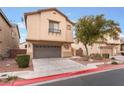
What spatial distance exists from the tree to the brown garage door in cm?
410

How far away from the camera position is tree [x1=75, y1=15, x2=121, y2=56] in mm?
21422

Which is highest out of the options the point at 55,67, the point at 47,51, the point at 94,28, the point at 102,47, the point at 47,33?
the point at 94,28

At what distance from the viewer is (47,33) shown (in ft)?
71.4

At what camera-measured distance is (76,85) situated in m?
10.1

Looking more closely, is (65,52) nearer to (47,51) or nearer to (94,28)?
(47,51)

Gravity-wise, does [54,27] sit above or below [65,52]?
above

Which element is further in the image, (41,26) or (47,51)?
(47,51)

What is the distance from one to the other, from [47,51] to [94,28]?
7294mm

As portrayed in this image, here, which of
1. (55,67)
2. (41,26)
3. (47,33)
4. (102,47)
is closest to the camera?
(55,67)

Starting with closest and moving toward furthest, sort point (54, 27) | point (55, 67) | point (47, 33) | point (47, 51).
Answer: point (55, 67) → point (47, 33) → point (54, 27) → point (47, 51)

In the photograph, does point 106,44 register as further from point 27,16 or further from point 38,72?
point 38,72


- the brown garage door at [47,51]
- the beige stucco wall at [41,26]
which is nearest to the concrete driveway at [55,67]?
the brown garage door at [47,51]

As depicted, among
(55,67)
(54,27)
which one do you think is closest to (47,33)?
(54,27)

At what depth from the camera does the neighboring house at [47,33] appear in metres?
21.2
